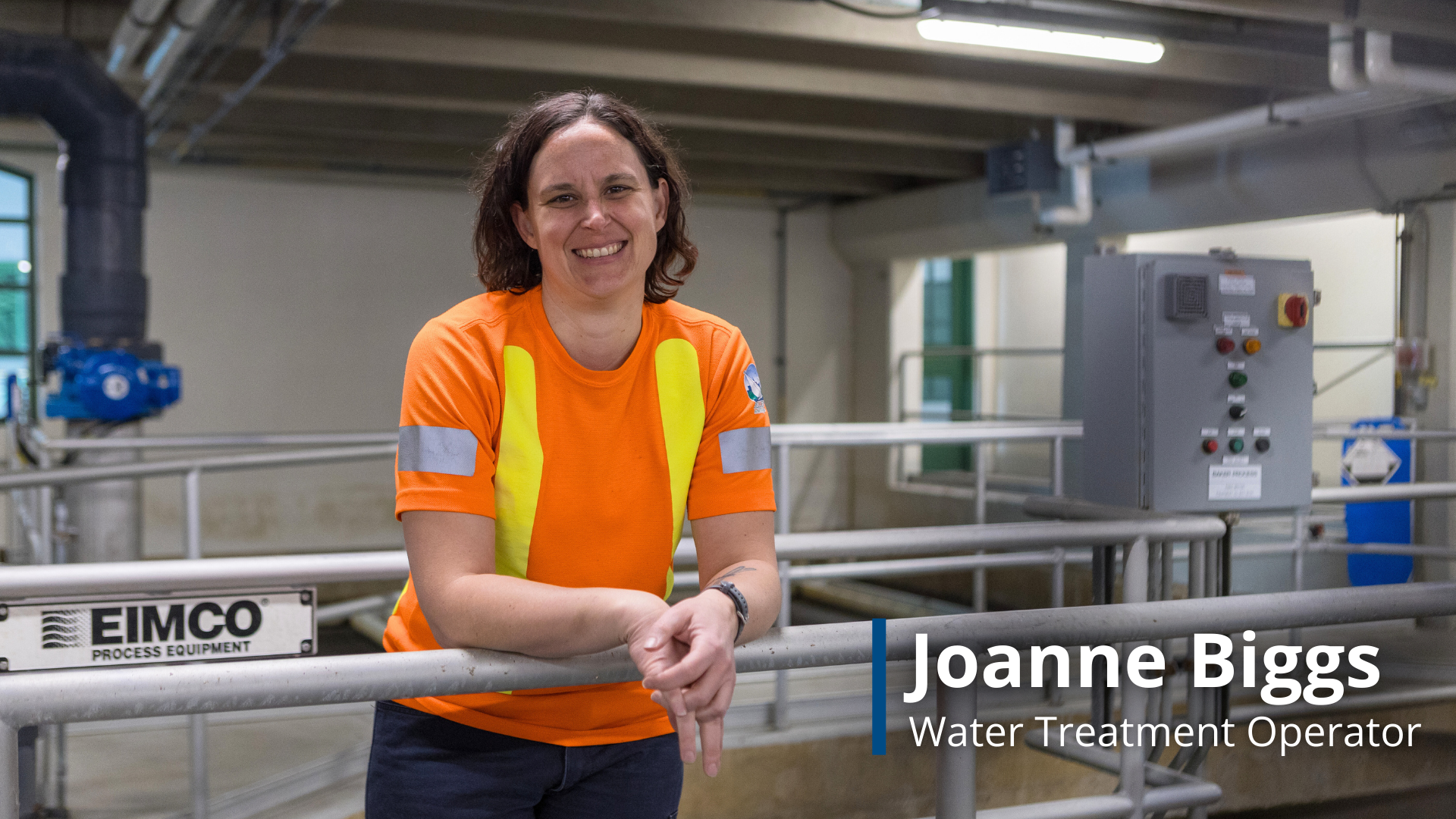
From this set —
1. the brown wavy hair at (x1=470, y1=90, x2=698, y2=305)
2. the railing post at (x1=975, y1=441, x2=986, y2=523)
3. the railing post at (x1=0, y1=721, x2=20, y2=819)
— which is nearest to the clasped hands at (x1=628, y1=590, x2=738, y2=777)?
the brown wavy hair at (x1=470, y1=90, x2=698, y2=305)

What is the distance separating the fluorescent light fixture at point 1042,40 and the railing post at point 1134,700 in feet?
11.3

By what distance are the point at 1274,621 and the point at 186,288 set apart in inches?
337

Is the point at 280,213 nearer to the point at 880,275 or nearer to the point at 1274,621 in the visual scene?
the point at 880,275

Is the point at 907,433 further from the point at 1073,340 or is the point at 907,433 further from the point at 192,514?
the point at 1073,340

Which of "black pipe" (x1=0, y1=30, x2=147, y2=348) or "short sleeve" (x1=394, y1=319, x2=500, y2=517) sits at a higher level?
"black pipe" (x1=0, y1=30, x2=147, y2=348)

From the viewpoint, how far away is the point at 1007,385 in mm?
10789

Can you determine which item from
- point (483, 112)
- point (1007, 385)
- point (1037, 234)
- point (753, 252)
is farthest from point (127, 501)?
point (1007, 385)

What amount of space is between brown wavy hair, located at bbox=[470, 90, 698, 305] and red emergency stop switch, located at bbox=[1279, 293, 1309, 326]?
201cm

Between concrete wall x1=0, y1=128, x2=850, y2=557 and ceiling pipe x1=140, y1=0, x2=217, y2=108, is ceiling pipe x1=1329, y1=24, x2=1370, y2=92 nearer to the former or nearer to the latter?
ceiling pipe x1=140, y1=0, x2=217, y2=108

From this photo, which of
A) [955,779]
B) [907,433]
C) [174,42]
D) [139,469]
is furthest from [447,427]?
[174,42]

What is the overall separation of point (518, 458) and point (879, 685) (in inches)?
16.5

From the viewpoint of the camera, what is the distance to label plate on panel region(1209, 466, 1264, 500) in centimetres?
281

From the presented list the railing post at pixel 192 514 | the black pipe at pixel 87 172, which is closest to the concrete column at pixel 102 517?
the black pipe at pixel 87 172

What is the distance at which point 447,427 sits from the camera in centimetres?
108
